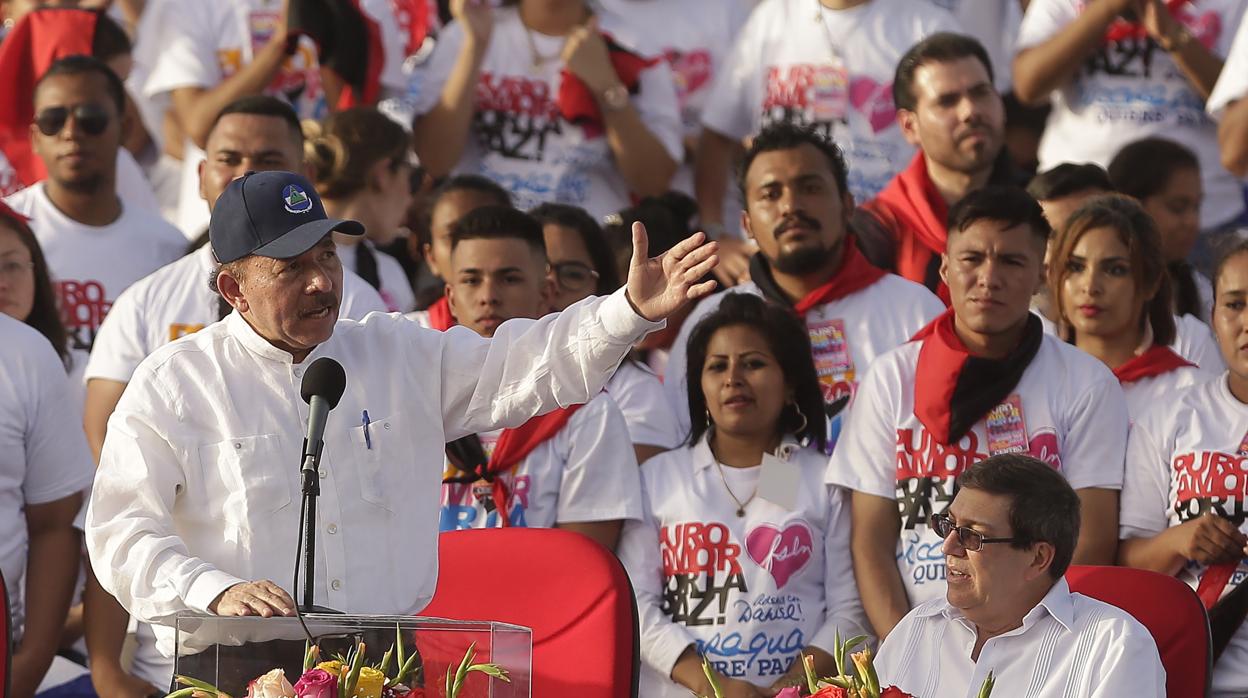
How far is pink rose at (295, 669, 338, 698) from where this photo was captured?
3.15 m

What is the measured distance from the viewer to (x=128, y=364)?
611 cm

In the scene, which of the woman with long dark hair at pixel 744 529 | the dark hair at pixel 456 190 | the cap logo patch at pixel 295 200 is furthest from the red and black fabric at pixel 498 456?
the cap logo patch at pixel 295 200

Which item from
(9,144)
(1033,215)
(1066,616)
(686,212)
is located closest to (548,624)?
(1066,616)

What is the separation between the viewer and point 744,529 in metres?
5.51

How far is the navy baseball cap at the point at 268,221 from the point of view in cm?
404

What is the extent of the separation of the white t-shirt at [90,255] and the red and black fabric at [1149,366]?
357cm

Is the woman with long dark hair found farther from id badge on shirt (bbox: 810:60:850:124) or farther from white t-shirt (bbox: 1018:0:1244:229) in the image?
white t-shirt (bbox: 1018:0:1244:229)

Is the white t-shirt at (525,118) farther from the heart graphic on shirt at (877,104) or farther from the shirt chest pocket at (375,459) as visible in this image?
the shirt chest pocket at (375,459)

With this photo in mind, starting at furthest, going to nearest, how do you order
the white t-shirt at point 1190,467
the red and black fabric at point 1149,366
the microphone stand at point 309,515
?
the red and black fabric at point 1149,366, the white t-shirt at point 1190,467, the microphone stand at point 309,515

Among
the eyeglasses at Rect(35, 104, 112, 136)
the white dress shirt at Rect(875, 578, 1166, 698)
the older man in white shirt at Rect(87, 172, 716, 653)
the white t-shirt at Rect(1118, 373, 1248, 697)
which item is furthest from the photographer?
the eyeglasses at Rect(35, 104, 112, 136)

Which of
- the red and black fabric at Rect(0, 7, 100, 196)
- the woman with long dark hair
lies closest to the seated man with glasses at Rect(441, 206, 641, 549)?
the woman with long dark hair

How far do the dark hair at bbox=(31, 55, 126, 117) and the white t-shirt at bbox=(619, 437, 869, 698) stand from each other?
2960mm

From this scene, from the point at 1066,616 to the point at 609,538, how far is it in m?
1.66

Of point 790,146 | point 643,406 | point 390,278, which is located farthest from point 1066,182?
point 390,278
